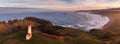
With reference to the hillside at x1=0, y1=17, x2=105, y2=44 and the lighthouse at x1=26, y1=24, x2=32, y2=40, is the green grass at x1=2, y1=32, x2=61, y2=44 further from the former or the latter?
the lighthouse at x1=26, y1=24, x2=32, y2=40

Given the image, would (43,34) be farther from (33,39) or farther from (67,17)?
(67,17)

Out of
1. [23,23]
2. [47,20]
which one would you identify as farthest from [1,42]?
[47,20]

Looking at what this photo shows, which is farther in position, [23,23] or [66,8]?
[23,23]

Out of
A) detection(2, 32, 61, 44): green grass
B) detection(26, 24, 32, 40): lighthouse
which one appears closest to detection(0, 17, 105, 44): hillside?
detection(2, 32, 61, 44): green grass

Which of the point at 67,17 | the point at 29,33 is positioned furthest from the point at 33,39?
the point at 67,17

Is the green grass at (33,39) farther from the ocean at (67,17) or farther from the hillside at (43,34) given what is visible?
the ocean at (67,17)

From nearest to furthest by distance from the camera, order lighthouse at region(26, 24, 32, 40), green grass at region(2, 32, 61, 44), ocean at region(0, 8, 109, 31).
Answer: ocean at region(0, 8, 109, 31)
lighthouse at region(26, 24, 32, 40)
green grass at region(2, 32, 61, 44)

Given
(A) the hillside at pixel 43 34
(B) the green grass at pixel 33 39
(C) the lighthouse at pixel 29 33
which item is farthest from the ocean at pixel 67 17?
(B) the green grass at pixel 33 39

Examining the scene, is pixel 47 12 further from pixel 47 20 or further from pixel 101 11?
pixel 101 11
